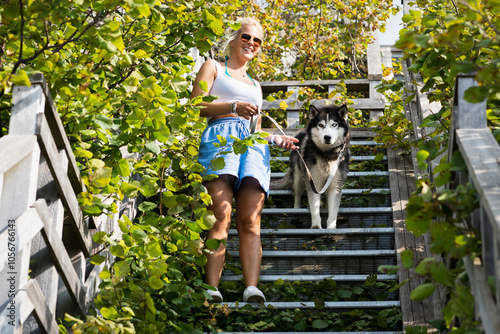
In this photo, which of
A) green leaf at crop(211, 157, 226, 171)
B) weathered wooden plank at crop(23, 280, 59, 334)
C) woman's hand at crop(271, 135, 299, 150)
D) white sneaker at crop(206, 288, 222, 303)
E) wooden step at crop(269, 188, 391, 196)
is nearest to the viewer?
weathered wooden plank at crop(23, 280, 59, 334)

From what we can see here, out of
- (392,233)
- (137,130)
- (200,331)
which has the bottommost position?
(200,331)

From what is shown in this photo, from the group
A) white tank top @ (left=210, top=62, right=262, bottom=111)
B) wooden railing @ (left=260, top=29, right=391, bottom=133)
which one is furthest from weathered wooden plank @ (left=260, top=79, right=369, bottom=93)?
white tank top @ (left=210, top=62, right=262, bottom=111)

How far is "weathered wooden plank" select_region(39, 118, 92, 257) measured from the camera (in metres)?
2.25

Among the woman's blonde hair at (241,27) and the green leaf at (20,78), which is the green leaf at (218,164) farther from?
the woman's blonde hair at (241,27)

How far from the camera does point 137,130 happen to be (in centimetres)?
258

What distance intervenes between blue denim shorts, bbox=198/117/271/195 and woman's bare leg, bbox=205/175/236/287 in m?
0.07

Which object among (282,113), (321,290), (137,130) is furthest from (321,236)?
(282,113)

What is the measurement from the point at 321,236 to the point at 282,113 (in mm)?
2823

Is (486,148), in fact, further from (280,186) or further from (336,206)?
(280,186)

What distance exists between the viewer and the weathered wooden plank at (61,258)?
222 centimetres

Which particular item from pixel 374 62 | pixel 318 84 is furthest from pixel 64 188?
pixel 374 62

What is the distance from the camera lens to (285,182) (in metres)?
4.93

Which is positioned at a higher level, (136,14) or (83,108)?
(136,14)

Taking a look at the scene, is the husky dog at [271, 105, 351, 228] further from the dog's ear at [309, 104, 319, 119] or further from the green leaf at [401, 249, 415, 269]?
the green leaf at [401, 249, 415, 269]
